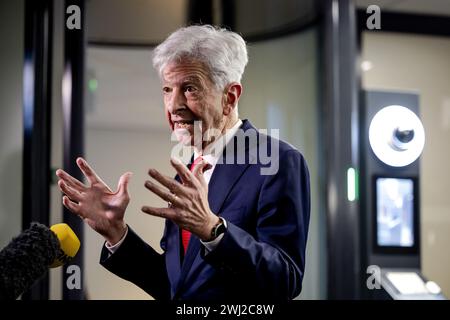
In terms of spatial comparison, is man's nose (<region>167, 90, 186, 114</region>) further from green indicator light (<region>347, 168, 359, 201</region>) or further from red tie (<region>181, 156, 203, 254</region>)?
green indicator light (<region>347, 168, 359, 201</region>)

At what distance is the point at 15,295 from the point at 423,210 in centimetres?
197

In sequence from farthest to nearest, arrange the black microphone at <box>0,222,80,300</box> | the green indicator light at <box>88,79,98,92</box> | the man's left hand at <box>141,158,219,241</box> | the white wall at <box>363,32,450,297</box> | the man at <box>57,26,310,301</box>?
the white wall at <box>363,32,450,297</box> < the green indicator light at <box>88,79,98,92</box> < the man at <box>57,26,310,301</box> < the man's left hand at <box>141,158,219,241</box> < the black microphone at <box>0,222,80,300</box>

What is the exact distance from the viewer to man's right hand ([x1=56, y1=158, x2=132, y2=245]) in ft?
4.85

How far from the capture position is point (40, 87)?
2.41 metres

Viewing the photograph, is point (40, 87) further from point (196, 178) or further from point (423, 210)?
point (423, 210)

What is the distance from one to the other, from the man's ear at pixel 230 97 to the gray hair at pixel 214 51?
1cm

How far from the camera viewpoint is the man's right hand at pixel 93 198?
1.48 meters

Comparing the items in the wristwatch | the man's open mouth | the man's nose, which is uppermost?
the man's nose

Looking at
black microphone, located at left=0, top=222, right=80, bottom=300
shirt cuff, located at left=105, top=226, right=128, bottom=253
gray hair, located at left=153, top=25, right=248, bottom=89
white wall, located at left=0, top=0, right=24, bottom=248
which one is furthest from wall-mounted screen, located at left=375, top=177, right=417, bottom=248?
black microphone, located at left=0, top=222, right=80, bottom=300

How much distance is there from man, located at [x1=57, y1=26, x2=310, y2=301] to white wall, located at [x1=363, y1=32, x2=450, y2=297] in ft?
3.39

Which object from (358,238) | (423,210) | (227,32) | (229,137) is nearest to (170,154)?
(229,137)

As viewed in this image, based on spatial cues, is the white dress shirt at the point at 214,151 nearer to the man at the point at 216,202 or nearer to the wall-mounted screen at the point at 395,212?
the man at the point at 216,202

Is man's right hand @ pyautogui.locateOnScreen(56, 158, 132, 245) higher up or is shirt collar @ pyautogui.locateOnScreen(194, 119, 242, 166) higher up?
shirt collar @ pyautogui.locateOnScreen(194, 119, 242, 166)

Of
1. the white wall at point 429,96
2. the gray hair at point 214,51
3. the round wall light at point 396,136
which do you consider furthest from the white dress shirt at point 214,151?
the white wall at point 429,96
